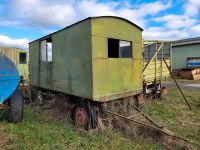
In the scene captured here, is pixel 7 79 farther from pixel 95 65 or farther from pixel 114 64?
pixel 114 64

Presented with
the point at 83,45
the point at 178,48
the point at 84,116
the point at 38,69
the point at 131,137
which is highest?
the point at 178,48

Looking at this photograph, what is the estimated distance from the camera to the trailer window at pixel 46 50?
26.9ft

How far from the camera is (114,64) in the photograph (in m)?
6.29

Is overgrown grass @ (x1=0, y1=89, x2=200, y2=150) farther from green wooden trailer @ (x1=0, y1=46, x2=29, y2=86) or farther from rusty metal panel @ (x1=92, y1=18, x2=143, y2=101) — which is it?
green wooden trailer @ (x1=0, y1=46, x2=29, y2=86)

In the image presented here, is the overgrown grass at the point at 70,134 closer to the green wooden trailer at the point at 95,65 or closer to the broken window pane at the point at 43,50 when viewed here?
the green wooden trailer at the point at 95,65

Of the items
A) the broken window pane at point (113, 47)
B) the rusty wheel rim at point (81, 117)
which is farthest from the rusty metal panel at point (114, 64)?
the rusty wheel rim at point (81, 117)

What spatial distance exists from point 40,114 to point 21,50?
999cm

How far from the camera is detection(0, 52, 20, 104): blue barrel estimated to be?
5945mm

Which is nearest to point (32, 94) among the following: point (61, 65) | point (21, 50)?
point (61, 65)

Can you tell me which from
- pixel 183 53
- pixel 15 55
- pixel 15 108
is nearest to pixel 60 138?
pixel 15 108

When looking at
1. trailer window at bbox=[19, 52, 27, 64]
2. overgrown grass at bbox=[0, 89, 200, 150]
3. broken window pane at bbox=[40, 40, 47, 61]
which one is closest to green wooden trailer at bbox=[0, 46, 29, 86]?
trailer window at bbox=[19, 52, 27, 64]

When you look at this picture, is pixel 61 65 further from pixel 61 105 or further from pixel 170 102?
pixel 170 102

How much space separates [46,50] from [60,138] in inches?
164

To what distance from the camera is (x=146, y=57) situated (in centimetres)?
933
